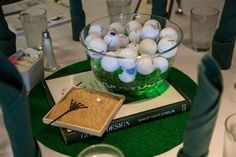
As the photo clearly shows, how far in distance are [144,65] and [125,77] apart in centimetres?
6

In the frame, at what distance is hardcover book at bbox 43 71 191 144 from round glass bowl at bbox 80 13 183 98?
4 centimetres

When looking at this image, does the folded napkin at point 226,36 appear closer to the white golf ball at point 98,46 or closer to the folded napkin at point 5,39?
the white golf ball at point 98,46

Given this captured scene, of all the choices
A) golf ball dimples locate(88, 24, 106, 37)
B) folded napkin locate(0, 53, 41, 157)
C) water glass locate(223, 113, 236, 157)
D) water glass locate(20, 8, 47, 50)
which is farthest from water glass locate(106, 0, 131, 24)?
folded napkin locate(0, 53, 41, 157)

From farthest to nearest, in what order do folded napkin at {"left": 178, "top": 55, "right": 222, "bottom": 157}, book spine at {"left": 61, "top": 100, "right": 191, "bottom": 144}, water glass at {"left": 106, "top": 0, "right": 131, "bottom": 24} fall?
1. water glass at {"left": 106, "top": 0, "right": 131, "bottom": 24}
2. book spine at {"left": 61, "top": 100, "right": 191, "bottom": 144}
3. folded napkin at {"left": 178, "top": 55, "right": 222, "bottom": 157}

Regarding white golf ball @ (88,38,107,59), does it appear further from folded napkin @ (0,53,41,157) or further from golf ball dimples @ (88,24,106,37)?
folded napkin @ (0,53,41,157)

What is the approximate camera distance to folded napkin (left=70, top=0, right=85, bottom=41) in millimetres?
1319

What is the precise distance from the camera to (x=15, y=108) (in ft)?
1.95

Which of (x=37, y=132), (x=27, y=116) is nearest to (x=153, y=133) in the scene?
(x=37, y=132)

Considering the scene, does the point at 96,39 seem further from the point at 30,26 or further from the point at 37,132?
the point at 30,26

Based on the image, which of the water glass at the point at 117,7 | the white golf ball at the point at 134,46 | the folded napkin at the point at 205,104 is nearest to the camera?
the folded napkin at the point at 205,104

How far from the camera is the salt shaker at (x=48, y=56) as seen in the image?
1175 millimetres

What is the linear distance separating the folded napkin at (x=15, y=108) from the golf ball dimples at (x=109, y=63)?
341 millimetres

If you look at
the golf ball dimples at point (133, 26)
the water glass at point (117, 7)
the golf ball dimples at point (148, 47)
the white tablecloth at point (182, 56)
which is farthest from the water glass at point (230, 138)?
the water glass at point (117, 7)

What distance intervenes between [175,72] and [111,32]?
9.8 inches
